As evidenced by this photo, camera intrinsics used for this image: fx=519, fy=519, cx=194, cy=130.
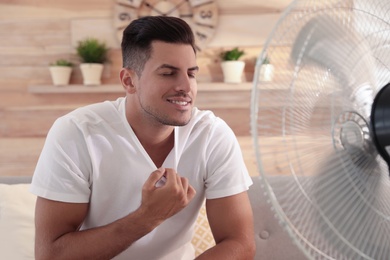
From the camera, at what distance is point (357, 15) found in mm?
906

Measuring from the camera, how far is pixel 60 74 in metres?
2.79

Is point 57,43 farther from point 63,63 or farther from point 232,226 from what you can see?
point 232,226

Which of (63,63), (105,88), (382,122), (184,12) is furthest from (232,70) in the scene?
(382,122)

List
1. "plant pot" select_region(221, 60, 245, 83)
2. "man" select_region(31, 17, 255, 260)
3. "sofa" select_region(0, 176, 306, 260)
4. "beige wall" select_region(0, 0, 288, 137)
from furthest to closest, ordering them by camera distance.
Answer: "beige wall" select_region(0, 0, 288, 137) → "plant pot" select_region(221, 60, 245, 83) → "sofa" select_region(0, 176, 306, 260) → "man" select_region(31, 17, 255, 260)

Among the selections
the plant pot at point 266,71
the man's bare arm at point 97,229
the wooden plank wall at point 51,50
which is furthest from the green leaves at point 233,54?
the plant pot at point 266,71

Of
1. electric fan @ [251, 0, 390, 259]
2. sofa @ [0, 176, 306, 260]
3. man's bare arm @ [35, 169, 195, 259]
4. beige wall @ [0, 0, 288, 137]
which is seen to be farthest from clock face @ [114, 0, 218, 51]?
electric fan @ [251, 0, 390, 259]

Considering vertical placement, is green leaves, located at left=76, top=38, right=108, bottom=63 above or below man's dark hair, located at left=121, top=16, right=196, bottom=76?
below

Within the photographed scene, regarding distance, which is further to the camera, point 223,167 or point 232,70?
point 232,70

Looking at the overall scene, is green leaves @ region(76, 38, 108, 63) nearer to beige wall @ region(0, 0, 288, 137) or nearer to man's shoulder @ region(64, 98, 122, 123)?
beige wall @ region(0, 0, 288, 137)

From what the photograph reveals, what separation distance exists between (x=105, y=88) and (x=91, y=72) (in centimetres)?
11

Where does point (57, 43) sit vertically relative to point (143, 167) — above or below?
below

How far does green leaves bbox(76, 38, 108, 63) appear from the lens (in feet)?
9.02

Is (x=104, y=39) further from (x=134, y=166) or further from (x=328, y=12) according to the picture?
(x=328, y=12)

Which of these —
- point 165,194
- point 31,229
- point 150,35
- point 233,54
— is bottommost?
point 31,229
